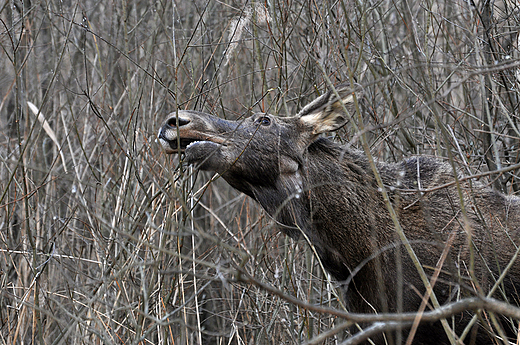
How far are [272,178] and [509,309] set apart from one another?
2344 mm

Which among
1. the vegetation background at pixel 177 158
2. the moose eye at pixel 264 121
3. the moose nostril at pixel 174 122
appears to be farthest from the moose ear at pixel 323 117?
the moose nostril at pixel 174 122

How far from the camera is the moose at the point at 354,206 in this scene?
3.92m

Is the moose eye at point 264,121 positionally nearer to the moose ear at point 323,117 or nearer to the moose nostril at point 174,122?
the moose ear at point 323,117

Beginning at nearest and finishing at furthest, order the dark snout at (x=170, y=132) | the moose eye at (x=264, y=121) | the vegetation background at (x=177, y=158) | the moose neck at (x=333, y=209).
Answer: the dark snout at (x=170, y=132) < the moose neck at (x=333, y=209) < the moose eye at (x=264, y=121) < the vegetation background at (x=177, y=158)

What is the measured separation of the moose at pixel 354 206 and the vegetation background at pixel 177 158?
28cm

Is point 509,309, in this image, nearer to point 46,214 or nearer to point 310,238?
point 310,238

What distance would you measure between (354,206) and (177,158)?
1.95 metres

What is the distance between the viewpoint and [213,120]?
4051 mm

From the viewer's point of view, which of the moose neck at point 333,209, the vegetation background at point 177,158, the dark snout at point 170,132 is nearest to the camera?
the dark snout at point 170,132

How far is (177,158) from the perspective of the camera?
5422 mm

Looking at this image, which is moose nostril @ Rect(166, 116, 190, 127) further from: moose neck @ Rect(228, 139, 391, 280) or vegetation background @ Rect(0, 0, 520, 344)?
moose neck @ Rect(228, 139, 391, 280)

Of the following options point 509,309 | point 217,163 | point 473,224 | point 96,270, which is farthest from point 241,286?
point 509,309

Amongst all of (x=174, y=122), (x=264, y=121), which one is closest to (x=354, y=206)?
(x=264, y=121)

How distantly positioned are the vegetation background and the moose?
0.91ft
